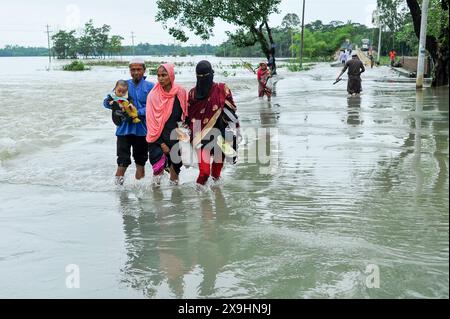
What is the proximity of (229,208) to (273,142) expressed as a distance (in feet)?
13.4

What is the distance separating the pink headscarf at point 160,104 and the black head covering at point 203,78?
23 centimetres

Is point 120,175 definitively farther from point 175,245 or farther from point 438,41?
point 438,41

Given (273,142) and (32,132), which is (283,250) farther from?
(32,132)

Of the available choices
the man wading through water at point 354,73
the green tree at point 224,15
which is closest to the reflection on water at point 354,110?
the man wading through water at point 354,73

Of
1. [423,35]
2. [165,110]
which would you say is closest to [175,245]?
[165,110]

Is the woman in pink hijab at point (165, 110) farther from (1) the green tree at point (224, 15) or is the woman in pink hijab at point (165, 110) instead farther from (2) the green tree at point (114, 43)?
(2) the green tree at point (114, 43)

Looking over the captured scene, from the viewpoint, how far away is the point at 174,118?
6180 millimetres

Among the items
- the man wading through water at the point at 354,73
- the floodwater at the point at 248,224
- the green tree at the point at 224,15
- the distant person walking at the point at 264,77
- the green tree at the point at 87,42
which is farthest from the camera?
the green tree at the point at 87,42

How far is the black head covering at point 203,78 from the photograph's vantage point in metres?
5.81

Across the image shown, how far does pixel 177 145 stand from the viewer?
6.32 meters

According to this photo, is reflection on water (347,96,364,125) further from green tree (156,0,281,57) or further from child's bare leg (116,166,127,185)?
green tree (156,0,281,57)

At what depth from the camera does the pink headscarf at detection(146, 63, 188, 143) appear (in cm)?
607

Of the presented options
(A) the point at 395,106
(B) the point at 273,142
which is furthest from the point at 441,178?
(A) the point at 395,106

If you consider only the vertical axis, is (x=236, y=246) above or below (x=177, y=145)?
below
